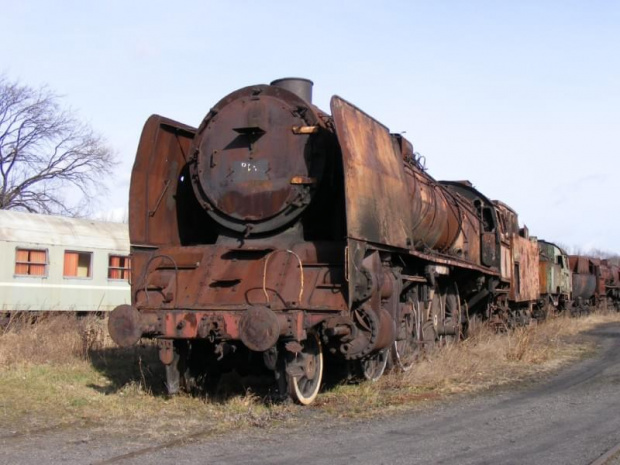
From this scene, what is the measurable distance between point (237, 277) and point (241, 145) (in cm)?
160

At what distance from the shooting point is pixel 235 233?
26.3 feet

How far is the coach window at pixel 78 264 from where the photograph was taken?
16766 mm

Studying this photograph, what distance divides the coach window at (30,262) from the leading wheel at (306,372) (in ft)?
33.9

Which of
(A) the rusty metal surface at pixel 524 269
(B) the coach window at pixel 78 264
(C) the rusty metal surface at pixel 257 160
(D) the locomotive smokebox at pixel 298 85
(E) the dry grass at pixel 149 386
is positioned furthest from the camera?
(B) the coach window at pixel 78 264

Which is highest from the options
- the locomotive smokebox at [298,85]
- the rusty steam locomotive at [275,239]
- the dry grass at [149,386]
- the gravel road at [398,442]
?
the locomotive smokebox at [298,85]

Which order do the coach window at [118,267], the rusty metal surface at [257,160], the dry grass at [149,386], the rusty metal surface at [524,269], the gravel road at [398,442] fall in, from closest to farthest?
1. the gravel road at [398,442]
2. the dry grass at [149,386]
3. the rusty metal surface at [257,160]
4. the rusty metal surface at [524,269]
5. the coach window at [118,267]

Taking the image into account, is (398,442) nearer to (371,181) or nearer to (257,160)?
(371,181)

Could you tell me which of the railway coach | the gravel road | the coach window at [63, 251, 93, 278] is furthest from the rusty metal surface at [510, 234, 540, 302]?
the coach window at [63, 251, 93, 278]

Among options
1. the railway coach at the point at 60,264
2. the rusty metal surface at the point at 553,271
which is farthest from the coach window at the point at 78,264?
the rusty metal surface at the point at 553,271

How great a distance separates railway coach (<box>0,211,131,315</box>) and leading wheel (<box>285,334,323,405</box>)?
9.47 m

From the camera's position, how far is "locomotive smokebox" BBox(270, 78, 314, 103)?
27.9 ft

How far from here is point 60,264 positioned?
1645cm

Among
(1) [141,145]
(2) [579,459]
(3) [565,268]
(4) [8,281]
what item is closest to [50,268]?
(4) [8,281]

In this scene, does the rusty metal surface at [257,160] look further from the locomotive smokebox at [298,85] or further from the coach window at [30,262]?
the coach window at [30,262]
